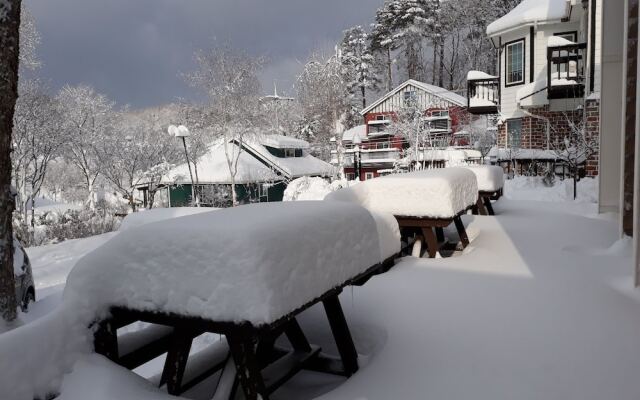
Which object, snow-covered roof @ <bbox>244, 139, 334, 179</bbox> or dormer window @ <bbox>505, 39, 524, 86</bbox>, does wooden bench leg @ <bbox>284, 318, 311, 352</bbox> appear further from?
snow-covered roof @ <bbox>244, 139, 334, 179</bbox>

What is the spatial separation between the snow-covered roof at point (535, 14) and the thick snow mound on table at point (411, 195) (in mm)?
16052

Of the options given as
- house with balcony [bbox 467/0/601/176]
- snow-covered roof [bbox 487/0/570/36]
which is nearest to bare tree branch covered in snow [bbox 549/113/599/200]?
house with balcony [bbox 467/0/601/176]

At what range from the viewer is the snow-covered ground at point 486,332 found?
284cm

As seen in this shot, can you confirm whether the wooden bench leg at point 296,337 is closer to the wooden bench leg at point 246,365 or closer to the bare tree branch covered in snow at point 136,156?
the wooden bench leg at point 246,365

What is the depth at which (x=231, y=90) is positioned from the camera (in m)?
31.3

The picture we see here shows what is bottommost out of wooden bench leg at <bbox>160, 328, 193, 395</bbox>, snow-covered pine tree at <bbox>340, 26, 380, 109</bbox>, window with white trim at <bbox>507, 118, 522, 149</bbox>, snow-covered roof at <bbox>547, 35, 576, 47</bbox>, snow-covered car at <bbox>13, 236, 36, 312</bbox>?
snow-covered car at <bbox>13, 236, 36, 312</bbox>

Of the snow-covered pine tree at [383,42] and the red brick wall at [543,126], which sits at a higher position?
the snow-covered pine tree at [383,42]

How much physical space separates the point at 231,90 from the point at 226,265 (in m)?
30.3

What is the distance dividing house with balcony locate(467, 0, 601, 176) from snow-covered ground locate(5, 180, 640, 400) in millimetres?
12031

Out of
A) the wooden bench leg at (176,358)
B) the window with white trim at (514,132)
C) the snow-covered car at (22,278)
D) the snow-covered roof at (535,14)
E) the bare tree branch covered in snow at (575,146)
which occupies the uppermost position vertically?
the snow-covered roof at (535,14)

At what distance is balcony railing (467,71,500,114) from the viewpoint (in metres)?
21.6

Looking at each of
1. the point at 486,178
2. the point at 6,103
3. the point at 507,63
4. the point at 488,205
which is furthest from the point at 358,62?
the point at 6,103

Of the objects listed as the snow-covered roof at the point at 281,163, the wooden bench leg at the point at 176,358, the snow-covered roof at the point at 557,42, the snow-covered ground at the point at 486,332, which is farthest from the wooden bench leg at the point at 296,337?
the snow-covered roof at the point at 281,163

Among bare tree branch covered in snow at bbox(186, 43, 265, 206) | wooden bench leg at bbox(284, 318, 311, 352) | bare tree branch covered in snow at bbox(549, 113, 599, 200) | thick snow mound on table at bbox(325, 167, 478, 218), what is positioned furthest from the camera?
bare tree branch covered in snow at bbox(186, 43, 265, 206)
